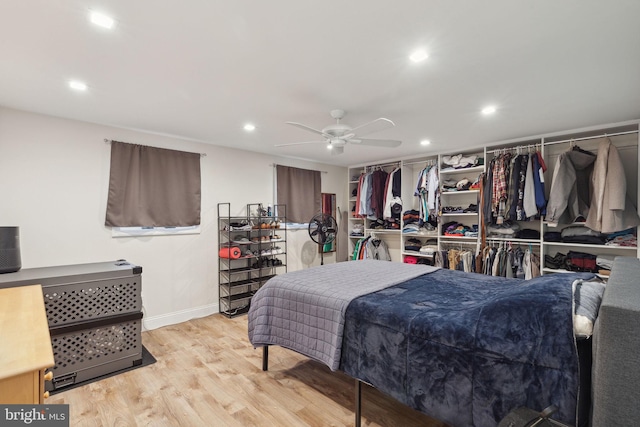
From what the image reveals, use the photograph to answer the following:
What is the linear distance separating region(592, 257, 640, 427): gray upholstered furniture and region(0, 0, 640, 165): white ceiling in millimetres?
1388

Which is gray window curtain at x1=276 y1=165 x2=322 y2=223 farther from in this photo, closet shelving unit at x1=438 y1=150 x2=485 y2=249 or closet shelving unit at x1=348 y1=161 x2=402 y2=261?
closet shelving unit at x1=438 y1=150 x2=485 y2=249

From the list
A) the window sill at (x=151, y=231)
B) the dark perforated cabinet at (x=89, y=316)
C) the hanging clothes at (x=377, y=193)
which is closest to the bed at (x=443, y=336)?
the dark perforated cabinet at (x=89, y=316)

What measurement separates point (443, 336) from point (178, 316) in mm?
3391

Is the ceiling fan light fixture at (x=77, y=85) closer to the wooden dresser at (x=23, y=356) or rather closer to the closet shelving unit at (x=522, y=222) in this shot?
the wooden dresser at (x=23, y=356)

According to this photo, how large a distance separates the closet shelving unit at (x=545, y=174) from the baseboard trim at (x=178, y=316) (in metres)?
3.20

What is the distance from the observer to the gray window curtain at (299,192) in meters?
4.93

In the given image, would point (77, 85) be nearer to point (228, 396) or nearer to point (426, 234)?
point (228, 396)

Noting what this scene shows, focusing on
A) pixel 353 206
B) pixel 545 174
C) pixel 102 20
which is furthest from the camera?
pixel 353 206

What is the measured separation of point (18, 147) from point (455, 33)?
3782 millimetres

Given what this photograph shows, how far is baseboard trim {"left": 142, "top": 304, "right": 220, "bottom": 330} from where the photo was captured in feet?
11.6

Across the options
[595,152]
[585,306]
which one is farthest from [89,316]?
[595,152]

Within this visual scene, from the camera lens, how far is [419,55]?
6.06ft

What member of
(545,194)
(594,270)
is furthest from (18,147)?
(594,270)

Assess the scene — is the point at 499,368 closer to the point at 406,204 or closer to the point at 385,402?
the point at 385,402
